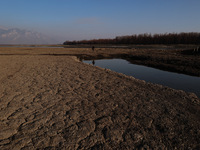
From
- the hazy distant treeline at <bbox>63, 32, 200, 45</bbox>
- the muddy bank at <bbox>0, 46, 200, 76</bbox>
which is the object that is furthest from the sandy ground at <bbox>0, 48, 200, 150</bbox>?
the hazy distant treeline at <bbox>63, 32, 200, 45</bbox>

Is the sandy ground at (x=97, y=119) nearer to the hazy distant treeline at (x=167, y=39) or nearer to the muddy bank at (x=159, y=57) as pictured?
the muddy bank at (x=159, y=57)

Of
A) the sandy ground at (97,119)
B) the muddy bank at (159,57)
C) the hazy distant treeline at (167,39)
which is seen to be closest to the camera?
the sandy ground at (97,119)

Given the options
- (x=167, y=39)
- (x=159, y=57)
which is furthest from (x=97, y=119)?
(x=167, y=39)

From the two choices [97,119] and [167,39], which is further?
[167,39]

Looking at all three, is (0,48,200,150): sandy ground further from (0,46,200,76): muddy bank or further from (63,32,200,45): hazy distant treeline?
(63,32,200,45): hazy distant treeline

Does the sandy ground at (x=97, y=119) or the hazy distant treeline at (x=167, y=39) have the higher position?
the hazy distant treeline at (x=167, y=39)

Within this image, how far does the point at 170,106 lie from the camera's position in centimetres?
466

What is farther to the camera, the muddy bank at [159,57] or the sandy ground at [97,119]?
the muddy bank at [159,57]

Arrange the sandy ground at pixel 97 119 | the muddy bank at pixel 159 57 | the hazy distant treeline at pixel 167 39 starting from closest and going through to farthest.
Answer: the sandy ground at pixel 97 119
the muddy bank at pixel 159 57
the hazy distant treeline at pixel 167 39

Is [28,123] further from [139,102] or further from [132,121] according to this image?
[139,102]

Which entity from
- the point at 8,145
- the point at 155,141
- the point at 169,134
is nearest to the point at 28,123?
the point at 8,145

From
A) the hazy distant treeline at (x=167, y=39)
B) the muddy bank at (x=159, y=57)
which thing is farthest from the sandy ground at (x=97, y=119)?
the hazy distant treeline at (x=167, y=39)

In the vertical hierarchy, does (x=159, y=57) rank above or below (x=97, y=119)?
above

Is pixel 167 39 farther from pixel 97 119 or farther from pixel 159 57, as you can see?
pixel 97 119
